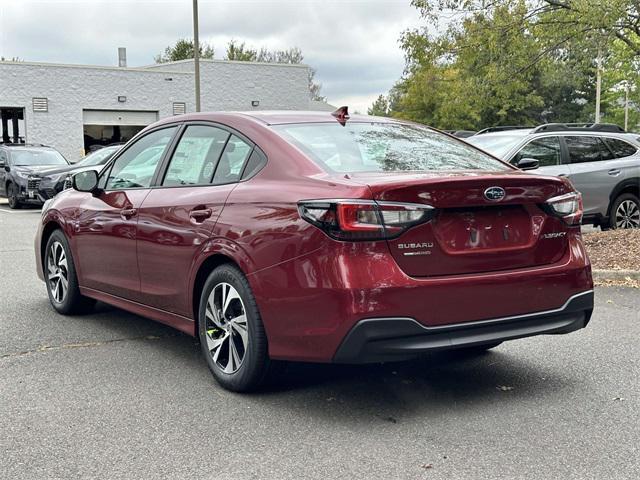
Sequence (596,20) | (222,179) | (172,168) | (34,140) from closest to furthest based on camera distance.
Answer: (222,179) → (172,168) → (596,20) → (34,140)

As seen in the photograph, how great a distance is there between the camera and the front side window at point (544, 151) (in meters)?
11.1

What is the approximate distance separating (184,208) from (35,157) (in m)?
17.5

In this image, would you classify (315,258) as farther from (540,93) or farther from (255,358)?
(540,93)

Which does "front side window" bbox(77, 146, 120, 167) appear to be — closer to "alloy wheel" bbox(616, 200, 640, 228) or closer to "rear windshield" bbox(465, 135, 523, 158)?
"rear windshield" bbox(465, 135, 523, 158)

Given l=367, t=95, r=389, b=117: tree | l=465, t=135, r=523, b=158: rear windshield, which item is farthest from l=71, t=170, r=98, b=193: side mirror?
l=367, t=95, r=389, b=117: tree

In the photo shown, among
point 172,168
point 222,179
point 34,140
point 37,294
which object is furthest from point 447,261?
point 34,140

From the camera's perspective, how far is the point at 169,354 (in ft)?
17.6

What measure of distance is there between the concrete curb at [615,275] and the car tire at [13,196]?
15.3 meters

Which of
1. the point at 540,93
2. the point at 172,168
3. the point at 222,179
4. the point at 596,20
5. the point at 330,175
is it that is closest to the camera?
the point at 330,175

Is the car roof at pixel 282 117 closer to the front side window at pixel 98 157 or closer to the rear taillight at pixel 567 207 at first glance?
the rear taillight at pixel 567 207

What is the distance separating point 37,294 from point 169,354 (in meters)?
2.77

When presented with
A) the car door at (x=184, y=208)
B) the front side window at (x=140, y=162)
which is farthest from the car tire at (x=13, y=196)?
the car door at (x=184, y=208)

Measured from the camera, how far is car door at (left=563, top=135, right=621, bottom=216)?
11.3 meters

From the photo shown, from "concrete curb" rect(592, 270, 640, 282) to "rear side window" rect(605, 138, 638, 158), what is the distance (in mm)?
4179
